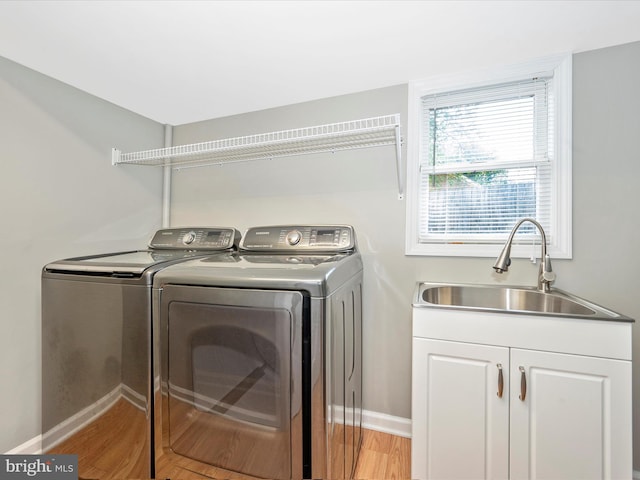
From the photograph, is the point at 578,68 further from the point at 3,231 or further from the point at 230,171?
the point at 3,231

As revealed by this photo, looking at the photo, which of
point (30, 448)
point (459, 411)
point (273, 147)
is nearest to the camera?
point (459, 411)

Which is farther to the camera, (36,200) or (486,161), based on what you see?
(486,161)

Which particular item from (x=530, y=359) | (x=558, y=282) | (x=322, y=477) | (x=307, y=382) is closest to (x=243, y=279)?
(x=307, y=382)

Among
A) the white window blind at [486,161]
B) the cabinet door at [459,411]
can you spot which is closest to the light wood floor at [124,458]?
the cabinet door at [459,411]

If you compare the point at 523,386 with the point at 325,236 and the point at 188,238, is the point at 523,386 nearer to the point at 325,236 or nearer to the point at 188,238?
the point at 325,236

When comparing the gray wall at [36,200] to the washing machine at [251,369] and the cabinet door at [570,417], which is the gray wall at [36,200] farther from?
the cabinet door at [570,417]

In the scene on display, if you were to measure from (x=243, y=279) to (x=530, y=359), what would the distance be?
1.19m

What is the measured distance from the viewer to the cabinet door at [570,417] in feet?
3.39

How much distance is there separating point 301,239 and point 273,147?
0.66 metres

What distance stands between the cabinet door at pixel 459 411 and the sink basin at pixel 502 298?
0.23m

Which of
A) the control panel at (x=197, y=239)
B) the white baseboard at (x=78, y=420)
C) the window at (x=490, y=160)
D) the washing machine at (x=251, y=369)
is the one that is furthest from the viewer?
the control panel at (x=197, y=239)

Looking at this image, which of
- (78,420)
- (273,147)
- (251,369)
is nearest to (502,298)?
(251,369)

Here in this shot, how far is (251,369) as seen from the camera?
41.9 inches

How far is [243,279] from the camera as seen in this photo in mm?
1075
